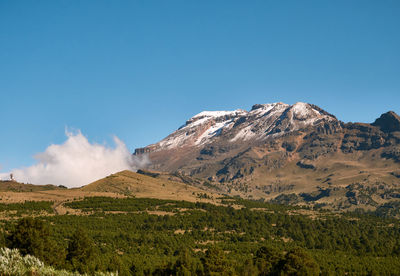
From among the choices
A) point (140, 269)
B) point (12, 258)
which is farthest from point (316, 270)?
point (12, 258)

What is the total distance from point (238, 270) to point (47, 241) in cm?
6383

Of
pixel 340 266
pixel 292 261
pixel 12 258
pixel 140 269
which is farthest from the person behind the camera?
pixel 340 266

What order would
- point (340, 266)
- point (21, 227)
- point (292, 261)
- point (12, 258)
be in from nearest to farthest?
point (12, 258), point (21, 227), point (292, 261), point (340, 266)

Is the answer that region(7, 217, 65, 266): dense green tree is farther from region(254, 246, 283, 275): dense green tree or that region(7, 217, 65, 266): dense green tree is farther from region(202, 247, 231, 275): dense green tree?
region(254, 246, 283, 275): dense green tree

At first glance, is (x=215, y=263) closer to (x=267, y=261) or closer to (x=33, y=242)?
(x=267, y=261)

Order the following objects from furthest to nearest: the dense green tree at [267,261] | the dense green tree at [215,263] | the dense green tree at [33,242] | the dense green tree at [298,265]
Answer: the dense green tree at [267,261], the dense green tree at [298,265], the dense green tree at [215,263], the dense green tree at [33,242]

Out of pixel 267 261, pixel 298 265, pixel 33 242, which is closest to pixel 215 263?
pixel 298 265

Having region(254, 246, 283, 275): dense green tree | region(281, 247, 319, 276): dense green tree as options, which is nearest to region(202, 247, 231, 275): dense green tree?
region(281, 247, 319, 276): dense green tree

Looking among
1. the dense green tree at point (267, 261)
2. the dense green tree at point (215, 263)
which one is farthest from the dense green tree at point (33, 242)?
the dense green tree at point (267, 261)

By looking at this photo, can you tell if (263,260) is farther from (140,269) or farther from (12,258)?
(12,258)

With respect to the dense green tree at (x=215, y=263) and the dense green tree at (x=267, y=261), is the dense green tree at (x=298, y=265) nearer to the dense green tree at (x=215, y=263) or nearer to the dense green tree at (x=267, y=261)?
the dense green tree at (x=267, y=261)

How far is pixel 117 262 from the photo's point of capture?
5802 inches

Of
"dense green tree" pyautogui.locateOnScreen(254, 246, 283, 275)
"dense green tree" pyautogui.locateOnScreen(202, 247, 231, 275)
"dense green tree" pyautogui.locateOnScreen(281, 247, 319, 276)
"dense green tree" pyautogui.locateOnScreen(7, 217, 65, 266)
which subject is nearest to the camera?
"dense green tree" pyautogui.locateOnScreen(7, 217, 65, 266)

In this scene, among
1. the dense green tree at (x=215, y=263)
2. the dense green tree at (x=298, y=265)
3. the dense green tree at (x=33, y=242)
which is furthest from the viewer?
the dense green tree at (x=298, y=265)
